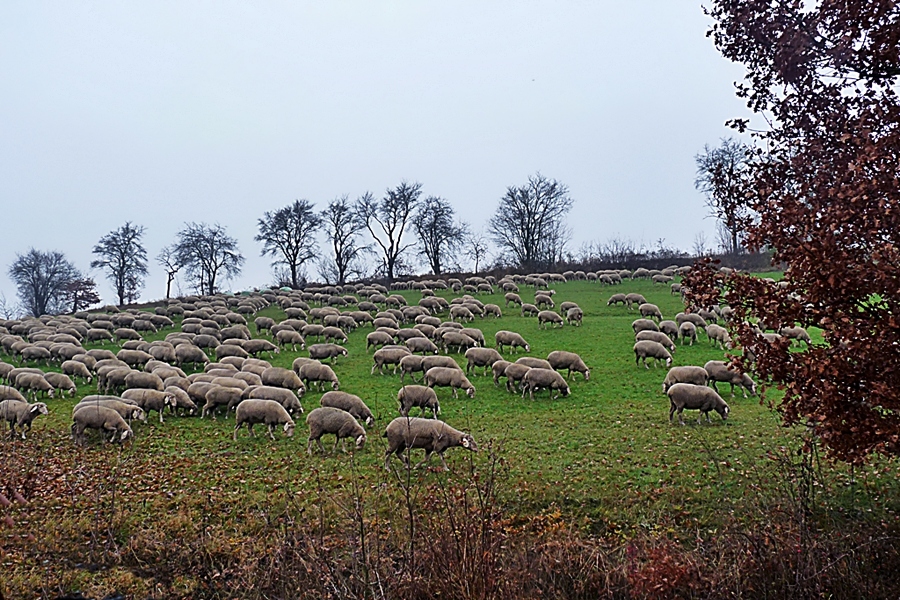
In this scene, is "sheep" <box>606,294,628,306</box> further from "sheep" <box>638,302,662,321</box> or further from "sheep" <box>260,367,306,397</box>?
"sheep" <box>260,367,306,397</box>

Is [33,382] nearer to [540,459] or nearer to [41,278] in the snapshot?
[540,459]

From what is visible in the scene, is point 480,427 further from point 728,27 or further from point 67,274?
point 67,274

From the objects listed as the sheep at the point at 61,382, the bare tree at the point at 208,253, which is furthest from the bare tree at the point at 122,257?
the sheep at the point at 61,382

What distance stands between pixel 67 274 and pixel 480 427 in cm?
7151

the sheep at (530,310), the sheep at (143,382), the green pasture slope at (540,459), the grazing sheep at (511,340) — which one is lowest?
the green pasture slope at (540,459)

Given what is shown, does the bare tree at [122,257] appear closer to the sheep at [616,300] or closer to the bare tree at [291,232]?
the bare tree at [291,232]

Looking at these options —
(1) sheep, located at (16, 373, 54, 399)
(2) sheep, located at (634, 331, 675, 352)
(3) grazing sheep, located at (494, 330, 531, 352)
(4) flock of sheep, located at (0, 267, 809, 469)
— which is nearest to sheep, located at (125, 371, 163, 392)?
(4) flock of sheep, located at (0, 267, 809, 469)

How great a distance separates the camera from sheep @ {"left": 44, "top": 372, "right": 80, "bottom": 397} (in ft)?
72.5

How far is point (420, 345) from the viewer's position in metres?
26.9

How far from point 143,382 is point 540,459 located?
14.0 m

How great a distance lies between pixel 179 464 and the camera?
550 inches

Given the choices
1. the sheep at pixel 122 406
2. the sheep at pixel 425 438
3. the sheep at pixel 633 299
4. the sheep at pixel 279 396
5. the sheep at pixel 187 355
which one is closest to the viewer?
the sheep at pixel 425 438

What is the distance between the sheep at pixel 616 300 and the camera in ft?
128

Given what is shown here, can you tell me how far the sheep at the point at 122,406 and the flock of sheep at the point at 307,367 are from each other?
0.13ft
